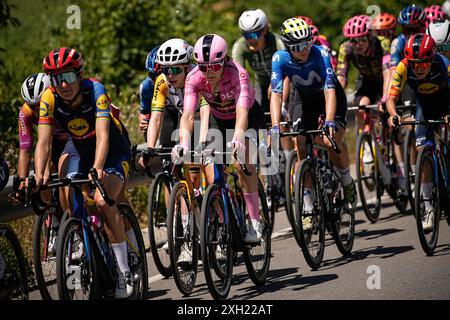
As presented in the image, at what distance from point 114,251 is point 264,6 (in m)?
19.4

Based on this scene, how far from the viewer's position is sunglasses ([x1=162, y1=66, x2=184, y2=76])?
9523 millimetres

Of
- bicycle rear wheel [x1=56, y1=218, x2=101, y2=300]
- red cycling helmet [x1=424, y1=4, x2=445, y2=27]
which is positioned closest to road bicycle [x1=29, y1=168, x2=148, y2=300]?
bicycle rear wheel [x1=56, y1=218, x2=101, y2=300]

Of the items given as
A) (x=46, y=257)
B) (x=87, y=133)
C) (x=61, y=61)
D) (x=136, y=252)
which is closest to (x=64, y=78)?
(x=61, y=61)

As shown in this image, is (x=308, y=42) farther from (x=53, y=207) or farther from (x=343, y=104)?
(x=53, y=207)

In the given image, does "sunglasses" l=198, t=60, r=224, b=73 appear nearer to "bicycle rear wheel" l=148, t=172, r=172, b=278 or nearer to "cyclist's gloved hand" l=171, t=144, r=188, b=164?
"cyclist's gloved hand" l=171, t=144, r=188, b=164

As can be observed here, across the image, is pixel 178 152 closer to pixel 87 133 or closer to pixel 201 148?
pixel 201 148

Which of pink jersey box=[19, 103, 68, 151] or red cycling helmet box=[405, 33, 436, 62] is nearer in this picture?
pink jersey box=[19, 103, 68, 151]

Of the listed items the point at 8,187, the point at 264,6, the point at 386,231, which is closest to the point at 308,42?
the point at 386,231

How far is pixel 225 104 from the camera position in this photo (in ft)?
30.2

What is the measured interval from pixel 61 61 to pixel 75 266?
1.64 m

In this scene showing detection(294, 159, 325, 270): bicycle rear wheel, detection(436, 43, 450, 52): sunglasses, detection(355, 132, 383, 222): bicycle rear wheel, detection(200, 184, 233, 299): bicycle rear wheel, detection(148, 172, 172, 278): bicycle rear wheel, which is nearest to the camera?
detection(200, 184, 233, 299): bicycle rear wheel

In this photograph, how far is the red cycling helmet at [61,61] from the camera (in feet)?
26.0

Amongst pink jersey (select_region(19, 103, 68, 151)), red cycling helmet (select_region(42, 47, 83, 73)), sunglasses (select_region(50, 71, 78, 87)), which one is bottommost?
pink jersey (select_region(19, 103, 68, 151))

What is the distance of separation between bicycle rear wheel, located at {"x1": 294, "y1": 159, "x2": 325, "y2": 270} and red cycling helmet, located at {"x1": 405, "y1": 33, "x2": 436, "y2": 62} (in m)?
1.58
